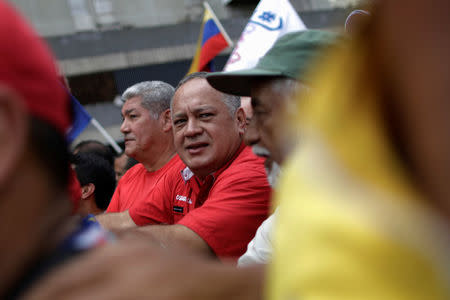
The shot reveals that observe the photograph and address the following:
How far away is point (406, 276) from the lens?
1.76 feet

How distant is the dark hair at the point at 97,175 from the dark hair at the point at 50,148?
3064mm

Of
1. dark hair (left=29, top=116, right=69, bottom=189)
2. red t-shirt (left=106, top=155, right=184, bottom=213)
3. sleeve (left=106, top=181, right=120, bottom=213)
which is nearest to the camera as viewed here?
dark hair (left=29, top=116, right=69, bottom=189)

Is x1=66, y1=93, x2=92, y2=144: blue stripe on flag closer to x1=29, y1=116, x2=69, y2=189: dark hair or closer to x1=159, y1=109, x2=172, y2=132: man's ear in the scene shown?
x1=29, y1=116, x2=69, y2=189: dark hair

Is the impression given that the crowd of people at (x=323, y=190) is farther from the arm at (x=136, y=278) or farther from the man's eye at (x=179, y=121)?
the man's eye at (x=179, y=121)

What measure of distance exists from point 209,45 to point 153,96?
227 centimetres

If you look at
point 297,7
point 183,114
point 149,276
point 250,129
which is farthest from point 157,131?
point 297,7

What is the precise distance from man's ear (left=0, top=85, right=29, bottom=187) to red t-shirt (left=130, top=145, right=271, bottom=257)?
65.7 inches

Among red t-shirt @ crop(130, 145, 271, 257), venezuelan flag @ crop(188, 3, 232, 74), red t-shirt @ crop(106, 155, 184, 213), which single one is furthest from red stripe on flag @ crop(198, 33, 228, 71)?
red t-shirt @ crop(130, 145, 271, 257)

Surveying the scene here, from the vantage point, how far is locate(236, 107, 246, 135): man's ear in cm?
309

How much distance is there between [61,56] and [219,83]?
641 inches

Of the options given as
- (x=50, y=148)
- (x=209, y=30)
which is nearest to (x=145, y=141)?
(x=209, y=30)

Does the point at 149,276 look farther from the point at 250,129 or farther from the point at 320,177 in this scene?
the point at 250,129

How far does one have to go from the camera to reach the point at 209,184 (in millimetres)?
2943

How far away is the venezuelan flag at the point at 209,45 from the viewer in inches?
240
